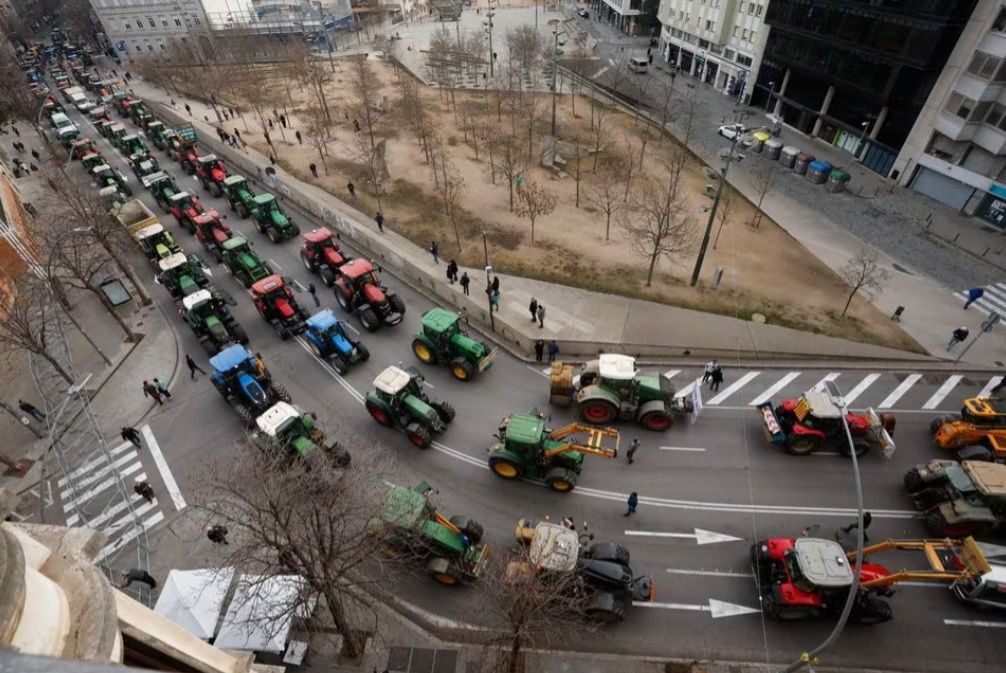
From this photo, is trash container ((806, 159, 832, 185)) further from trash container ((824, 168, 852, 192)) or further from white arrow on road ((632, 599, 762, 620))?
white arrow on road ((632, 599, 762, 620))

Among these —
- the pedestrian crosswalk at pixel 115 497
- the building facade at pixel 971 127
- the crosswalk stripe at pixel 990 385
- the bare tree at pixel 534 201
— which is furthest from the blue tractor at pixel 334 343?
the building facade at pixel 971 127

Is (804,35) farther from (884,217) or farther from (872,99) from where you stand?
(884,217)

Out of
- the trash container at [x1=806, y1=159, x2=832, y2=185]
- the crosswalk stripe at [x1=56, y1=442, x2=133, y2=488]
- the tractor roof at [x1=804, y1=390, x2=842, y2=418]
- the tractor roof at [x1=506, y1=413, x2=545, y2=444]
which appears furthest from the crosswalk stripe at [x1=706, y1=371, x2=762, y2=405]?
the crosswalk stripe at [x1=56, y1=442, x2=133, y2=488]

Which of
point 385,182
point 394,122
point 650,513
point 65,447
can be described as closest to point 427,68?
point 394,122

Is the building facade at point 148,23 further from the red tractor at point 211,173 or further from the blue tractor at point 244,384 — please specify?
the blue tractor at point 244,384

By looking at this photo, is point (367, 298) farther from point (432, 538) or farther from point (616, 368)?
point (432, 538)

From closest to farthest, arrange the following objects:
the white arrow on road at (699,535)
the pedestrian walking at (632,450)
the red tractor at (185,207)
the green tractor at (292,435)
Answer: the white arrow on road at (699,535), the green tractor at (292,435), the pedestrian walking at (632,450), the red tractor at (185,207)
